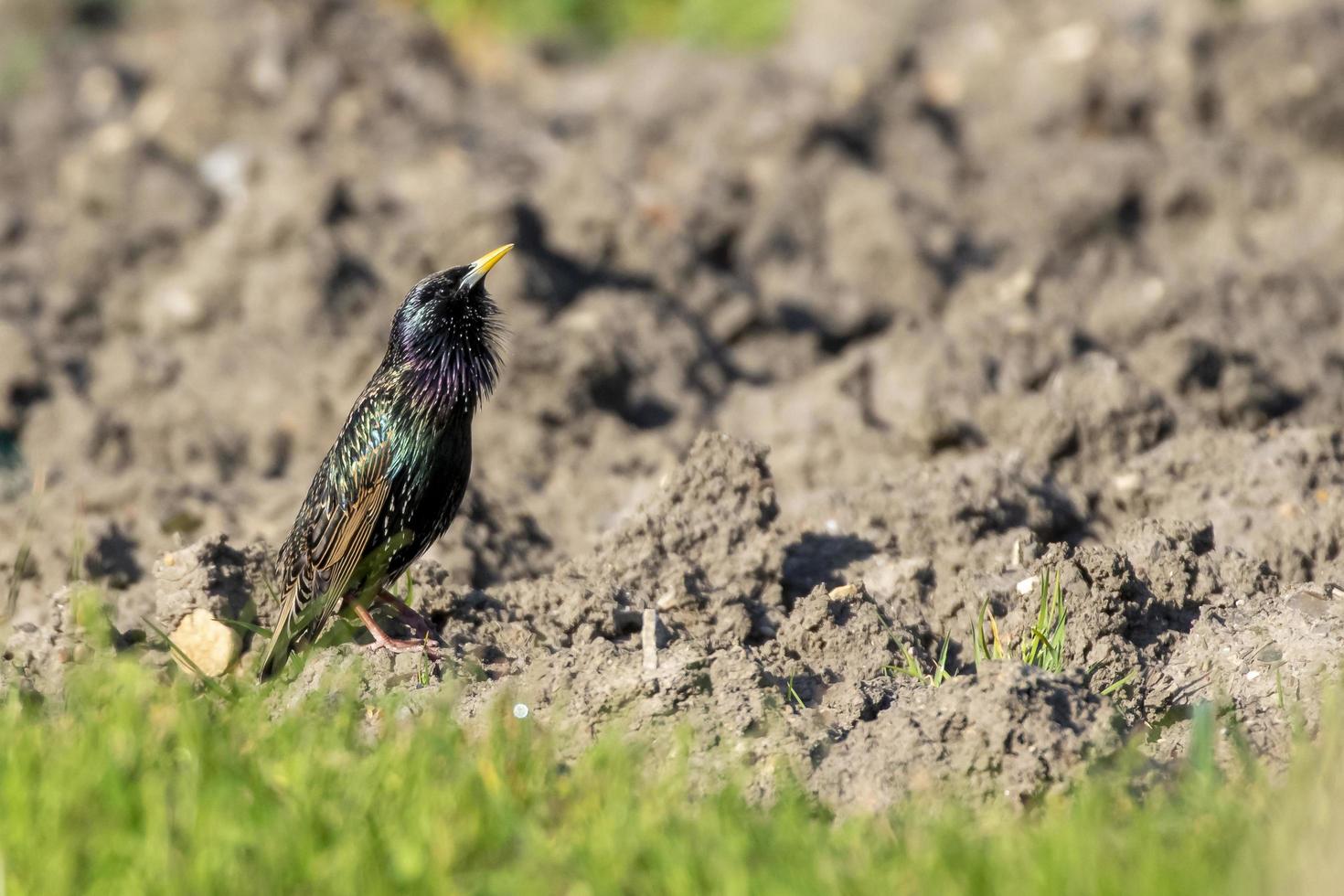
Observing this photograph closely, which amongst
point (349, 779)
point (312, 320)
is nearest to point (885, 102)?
point (312, 320)

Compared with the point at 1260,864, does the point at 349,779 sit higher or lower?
higher

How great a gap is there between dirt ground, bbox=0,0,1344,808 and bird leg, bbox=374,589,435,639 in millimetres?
90

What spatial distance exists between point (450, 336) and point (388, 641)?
Result: 38.1 inches

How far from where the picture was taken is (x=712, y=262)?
27.1 ft

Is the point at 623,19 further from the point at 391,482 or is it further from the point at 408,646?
the point at 408,646

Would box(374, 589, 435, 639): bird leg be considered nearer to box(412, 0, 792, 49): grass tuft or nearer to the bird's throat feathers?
the bird's throat feathers

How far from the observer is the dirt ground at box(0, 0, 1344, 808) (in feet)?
13.9

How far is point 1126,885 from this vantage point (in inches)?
110

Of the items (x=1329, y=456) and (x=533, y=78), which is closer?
(x=1329, y=456)

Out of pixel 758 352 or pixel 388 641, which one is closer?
pixel 388 641

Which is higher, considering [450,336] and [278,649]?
[450,336]

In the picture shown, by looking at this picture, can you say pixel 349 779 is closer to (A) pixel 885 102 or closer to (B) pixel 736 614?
(B) pixel 736 614

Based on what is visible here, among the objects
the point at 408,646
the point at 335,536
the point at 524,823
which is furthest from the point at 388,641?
the point at 524,823

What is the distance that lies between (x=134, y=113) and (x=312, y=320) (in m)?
3.31
